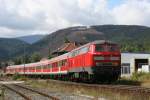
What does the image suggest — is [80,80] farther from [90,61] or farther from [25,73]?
[25,73]

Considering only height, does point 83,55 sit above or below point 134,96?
above

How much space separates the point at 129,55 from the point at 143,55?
9.68 ft

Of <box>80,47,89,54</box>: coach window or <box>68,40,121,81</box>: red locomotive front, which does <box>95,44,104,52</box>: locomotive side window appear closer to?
<box>68,40,121,81</box>: red locomotive front

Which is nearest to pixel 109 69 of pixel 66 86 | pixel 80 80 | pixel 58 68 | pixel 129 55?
pixel 66 86

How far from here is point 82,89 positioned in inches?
1155

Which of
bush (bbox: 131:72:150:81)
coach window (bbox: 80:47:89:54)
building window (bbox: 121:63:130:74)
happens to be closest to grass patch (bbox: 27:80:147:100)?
coach window (bbox: 80:47:89:54)

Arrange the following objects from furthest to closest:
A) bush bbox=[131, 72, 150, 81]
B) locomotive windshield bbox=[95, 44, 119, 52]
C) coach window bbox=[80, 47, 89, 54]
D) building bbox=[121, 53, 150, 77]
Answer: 1. building bbox=[121, 53, 150, 77]
2. bush bbox=[131, 72, 150, 81]
3. coach window bbox=[80, 47, 89, 54]
4. locomotive windshield bbox=[95, 44, 119, 52]

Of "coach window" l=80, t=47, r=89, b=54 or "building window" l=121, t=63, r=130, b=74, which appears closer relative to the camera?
"coach window" l=80, t=47, r=89, b=54

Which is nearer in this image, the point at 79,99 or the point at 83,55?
the point at 79,99

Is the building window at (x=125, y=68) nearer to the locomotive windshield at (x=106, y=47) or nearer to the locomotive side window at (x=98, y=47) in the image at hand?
the locomotive windshield at (x=106, y=47)

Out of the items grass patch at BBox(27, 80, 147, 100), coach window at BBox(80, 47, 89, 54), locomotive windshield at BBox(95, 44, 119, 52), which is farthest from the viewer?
coach window at BBox(80, 47, 89, 54)

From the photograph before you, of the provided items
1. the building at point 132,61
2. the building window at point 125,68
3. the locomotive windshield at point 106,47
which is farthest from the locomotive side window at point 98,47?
the building window at point 125,68

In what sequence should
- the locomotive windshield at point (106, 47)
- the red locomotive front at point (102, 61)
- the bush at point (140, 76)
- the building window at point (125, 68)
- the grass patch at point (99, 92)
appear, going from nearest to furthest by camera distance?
the grass patch at point (99, 92)
the red locomotive front at point (102, 61)
the locomotive windshield at point (106, 47)
the bush at point (140, 76)
the building window at point (125, 68)

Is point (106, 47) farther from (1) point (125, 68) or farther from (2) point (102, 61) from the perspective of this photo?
(1) point (125, 68)
